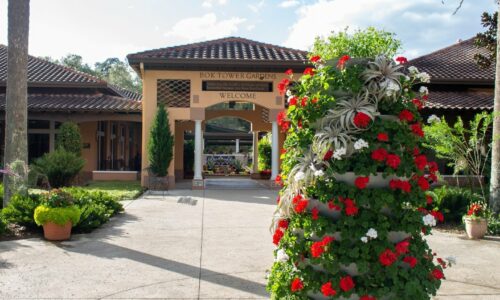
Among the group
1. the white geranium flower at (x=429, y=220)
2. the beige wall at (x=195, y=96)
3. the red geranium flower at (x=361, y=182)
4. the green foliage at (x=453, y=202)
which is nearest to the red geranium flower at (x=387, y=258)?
the white geranium flower at (x=429, y=220)

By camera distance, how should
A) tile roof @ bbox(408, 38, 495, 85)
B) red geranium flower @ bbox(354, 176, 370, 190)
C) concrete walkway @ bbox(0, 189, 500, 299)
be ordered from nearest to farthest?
red geranium flower @ bbox(354, 176, 370, 190)
concrete walkway @ bbox(0, 189, 500, 299)
tile roof @ bbox(408, 38, 495, 85)

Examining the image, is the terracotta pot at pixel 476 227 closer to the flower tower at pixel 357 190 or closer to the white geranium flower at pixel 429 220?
the flower tower at pixel 357 190

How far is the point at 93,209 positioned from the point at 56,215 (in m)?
1.39

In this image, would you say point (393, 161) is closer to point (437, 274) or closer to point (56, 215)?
point (437, 274)

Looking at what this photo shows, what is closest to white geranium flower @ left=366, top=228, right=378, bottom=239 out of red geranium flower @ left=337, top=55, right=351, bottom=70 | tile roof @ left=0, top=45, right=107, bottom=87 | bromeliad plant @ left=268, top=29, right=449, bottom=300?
bromeliad plant @ left=268, top=29, right=449, bottom=300

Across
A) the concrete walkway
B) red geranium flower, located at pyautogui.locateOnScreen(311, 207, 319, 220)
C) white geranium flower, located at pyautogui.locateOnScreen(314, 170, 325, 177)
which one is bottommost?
the concrete walkway

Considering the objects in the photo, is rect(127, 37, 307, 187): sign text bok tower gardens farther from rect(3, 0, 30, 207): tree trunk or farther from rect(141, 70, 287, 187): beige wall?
rect(3, 0, 30, 207): tree trunk

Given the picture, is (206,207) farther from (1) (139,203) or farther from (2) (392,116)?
(2) (392,116)

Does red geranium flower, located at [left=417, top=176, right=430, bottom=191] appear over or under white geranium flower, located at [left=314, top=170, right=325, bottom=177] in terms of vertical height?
under

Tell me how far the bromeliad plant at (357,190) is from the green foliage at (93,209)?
593 centimetres

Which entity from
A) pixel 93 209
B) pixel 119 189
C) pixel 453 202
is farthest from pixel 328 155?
pixel 119 189

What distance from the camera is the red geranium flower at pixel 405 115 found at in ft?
11.8

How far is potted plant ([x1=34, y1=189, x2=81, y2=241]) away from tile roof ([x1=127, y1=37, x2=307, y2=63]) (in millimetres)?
9650

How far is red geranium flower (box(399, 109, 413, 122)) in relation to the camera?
361 cm
